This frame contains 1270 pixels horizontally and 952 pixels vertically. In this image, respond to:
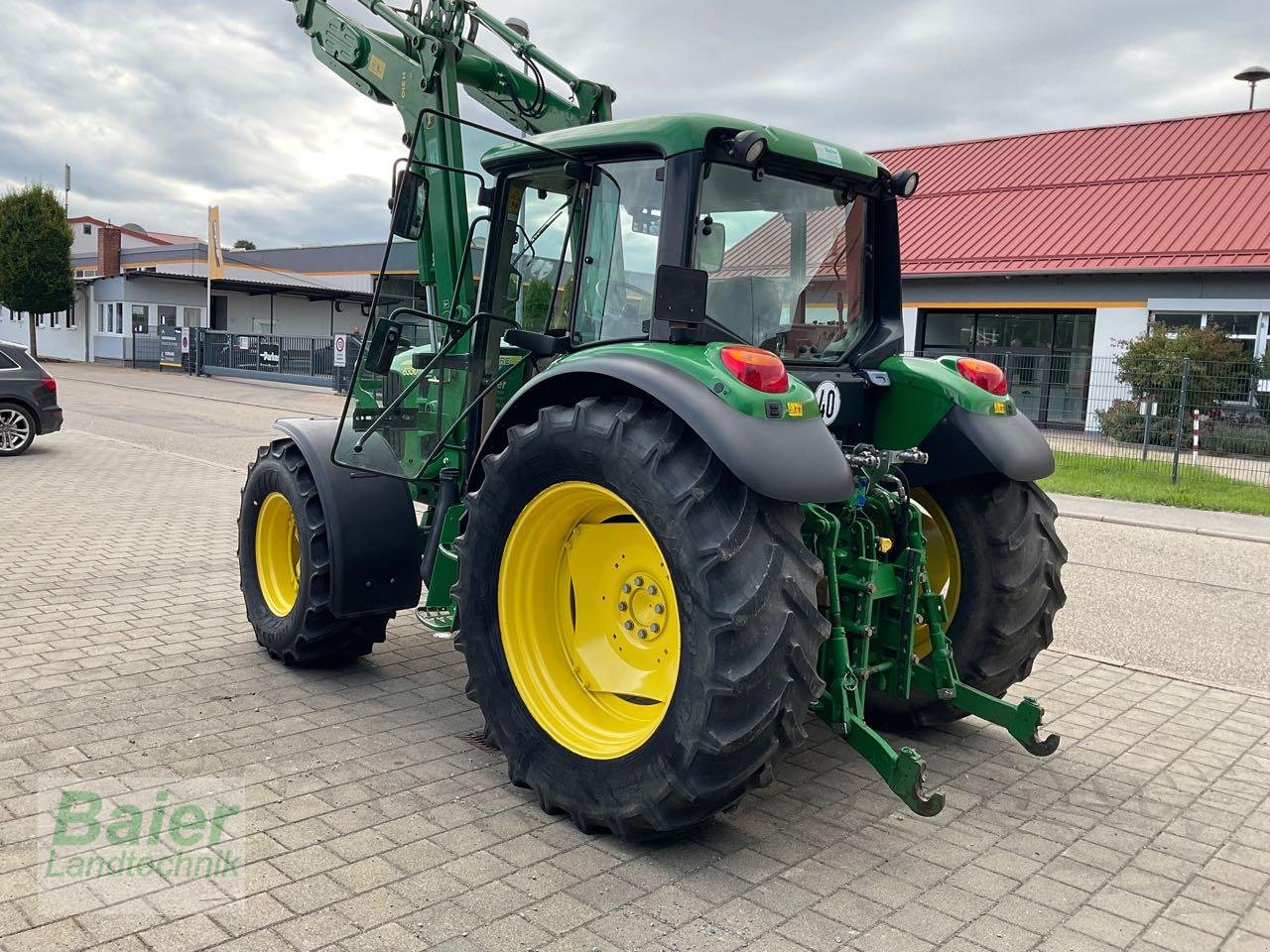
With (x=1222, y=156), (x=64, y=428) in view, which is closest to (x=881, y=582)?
(x=64, y=428)

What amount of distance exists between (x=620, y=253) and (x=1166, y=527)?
961 cm

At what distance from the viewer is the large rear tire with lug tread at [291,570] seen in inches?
199

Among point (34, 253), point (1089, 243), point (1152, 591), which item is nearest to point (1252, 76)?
point (1089, 243)

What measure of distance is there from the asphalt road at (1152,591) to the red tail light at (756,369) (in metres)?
3.71

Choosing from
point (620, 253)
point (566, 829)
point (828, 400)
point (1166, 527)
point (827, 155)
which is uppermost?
point (827, 155)

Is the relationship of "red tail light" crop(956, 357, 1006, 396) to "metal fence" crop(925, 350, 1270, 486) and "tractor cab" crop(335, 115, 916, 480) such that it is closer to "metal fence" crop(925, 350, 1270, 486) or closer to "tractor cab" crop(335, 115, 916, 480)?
"tractor cab" crop(335, 115, 916, 480)

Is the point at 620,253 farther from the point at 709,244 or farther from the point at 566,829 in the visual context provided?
the point at 566,829

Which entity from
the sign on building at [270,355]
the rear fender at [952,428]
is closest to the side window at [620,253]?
the rear fender at [952,428]

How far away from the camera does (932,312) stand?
24.9 metres

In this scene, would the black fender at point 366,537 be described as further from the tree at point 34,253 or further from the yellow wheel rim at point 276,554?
the tree at point 34,253

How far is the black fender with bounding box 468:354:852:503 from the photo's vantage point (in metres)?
3.29

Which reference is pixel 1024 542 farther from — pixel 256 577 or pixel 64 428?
pixel 64 428

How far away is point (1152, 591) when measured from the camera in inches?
325

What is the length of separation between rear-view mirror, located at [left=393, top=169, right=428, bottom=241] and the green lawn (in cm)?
1016
